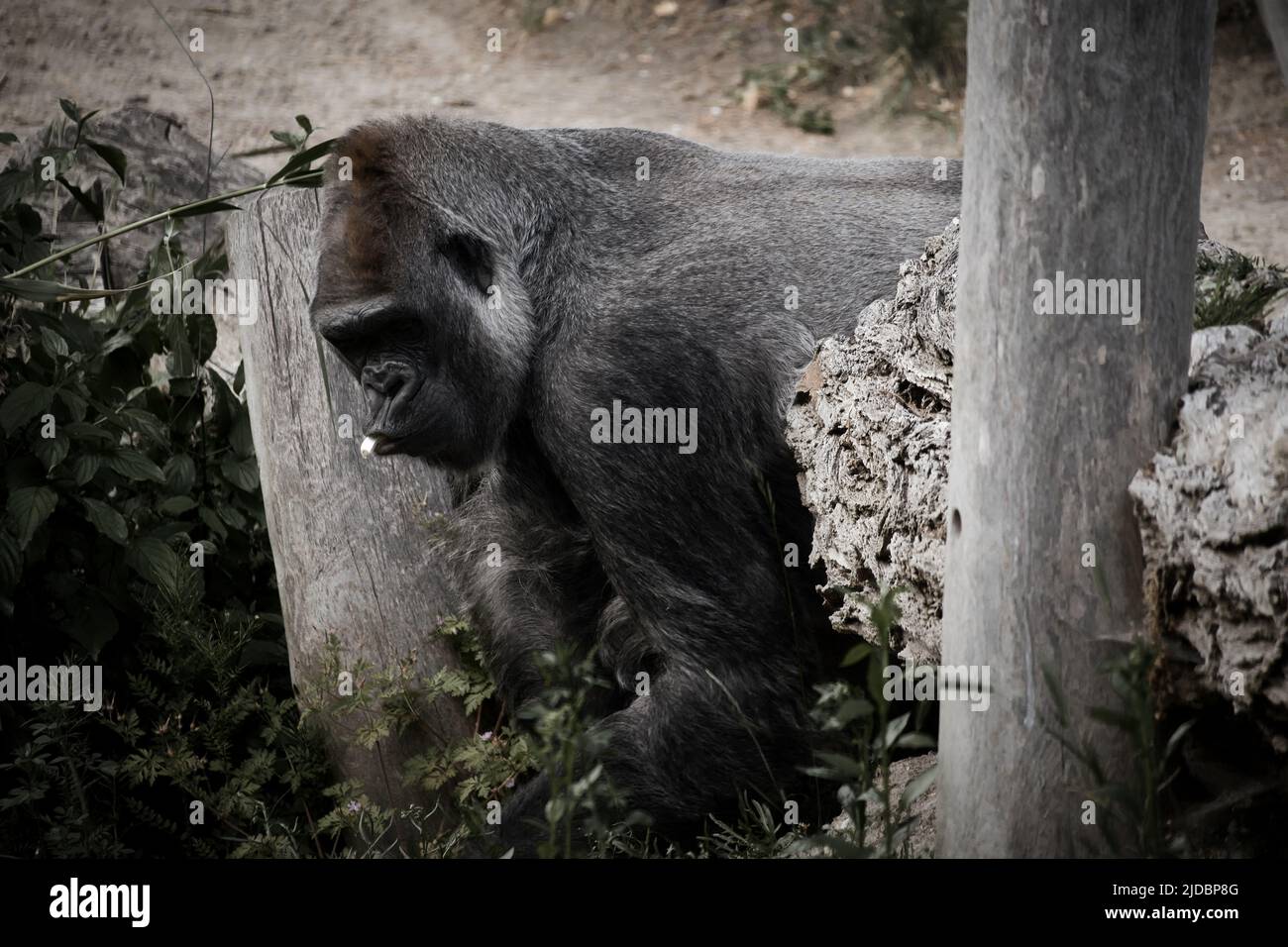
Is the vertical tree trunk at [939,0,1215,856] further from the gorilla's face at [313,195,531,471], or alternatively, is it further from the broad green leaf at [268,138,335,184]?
the broad green leaf at [268,138,335,184]

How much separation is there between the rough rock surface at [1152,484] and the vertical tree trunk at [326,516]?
1432mm

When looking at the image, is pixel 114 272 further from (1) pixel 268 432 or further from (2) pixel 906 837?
(2) pixel 906 837

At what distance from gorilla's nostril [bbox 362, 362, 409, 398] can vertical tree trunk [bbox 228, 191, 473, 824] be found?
0.60 m

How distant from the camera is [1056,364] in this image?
2.45 metres

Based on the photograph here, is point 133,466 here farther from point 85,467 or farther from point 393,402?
point 393,402

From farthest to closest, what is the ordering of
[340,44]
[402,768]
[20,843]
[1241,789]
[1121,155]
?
[340,44] → [402,768] → [20,843] → [1241,789] → [1121,155]

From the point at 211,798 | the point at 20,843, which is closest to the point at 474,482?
the point at 211,798

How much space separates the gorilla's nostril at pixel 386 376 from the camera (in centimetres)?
Answer: 379

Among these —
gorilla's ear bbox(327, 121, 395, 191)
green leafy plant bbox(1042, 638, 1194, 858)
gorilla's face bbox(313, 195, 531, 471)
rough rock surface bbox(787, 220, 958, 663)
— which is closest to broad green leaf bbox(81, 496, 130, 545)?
gorilla's face bbox(313, 195, 531, 471)

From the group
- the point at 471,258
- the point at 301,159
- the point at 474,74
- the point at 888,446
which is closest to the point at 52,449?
the point at 301,159

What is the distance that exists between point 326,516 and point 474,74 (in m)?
7.09

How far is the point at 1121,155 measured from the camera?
7.83 ft

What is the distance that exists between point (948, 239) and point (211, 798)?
2651mm

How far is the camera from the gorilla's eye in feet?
12.8
